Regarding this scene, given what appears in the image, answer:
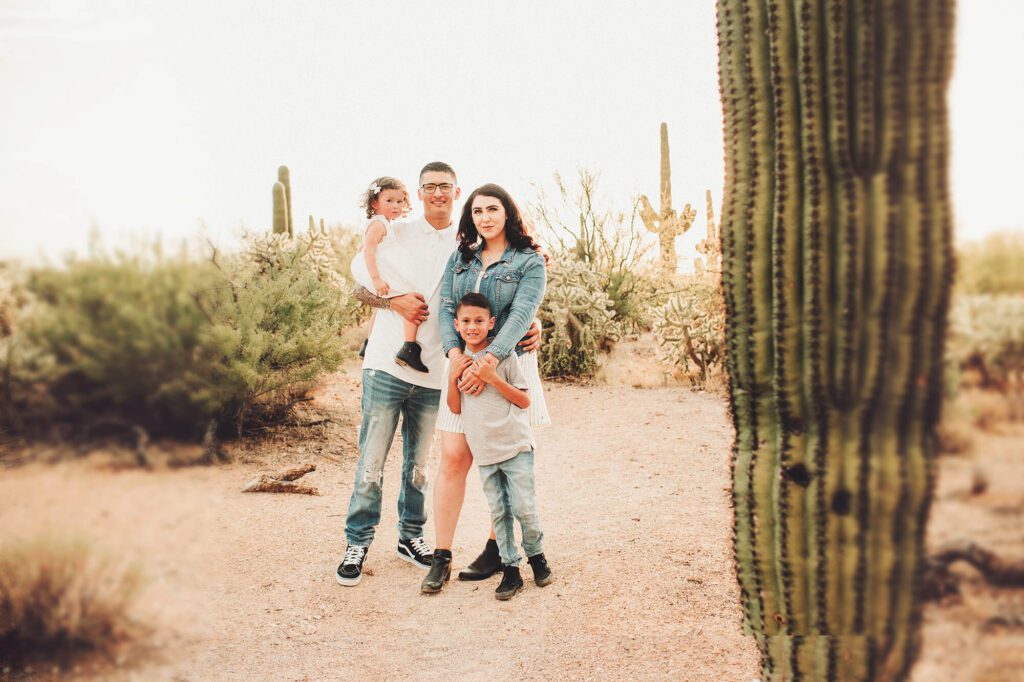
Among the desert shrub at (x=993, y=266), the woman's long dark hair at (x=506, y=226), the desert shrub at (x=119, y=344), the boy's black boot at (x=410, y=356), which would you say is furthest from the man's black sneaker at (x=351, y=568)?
the desert shrub at (x=993, y=266)

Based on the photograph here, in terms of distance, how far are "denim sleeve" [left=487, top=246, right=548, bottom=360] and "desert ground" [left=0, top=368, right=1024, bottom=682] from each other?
4.48 feet

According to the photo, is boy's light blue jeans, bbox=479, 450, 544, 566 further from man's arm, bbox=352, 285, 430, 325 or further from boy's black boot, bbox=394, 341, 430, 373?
man's arm, bbox=352, 285, 430, 325

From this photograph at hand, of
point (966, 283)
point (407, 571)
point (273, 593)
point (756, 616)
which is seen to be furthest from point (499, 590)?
point (966, 283)

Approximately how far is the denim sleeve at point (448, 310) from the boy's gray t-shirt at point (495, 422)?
0.38ft

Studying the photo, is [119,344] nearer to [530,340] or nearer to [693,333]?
[530,340]

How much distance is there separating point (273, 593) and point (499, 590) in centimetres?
132

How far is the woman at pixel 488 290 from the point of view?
4.05m

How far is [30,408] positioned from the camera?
7.18ft

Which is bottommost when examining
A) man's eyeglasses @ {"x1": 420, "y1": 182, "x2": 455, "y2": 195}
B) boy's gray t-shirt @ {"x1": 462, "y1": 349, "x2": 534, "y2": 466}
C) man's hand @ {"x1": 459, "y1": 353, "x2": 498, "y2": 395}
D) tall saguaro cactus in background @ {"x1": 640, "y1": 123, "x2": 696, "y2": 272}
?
boy's gray t-shirt @ {"x1": 462, "y1": 349, "x2": 534, "y2": 466}

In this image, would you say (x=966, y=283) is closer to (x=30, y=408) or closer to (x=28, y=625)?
(x=30, y=408)

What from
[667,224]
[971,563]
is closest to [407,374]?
[971,563]

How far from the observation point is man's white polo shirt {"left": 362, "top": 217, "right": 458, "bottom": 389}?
448 centimetres

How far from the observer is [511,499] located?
4.23 meters

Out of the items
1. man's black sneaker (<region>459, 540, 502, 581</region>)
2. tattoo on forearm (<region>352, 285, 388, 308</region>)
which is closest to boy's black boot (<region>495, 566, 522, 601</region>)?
man's black sneaker (<region>459, 540, 502, 581</region>)
